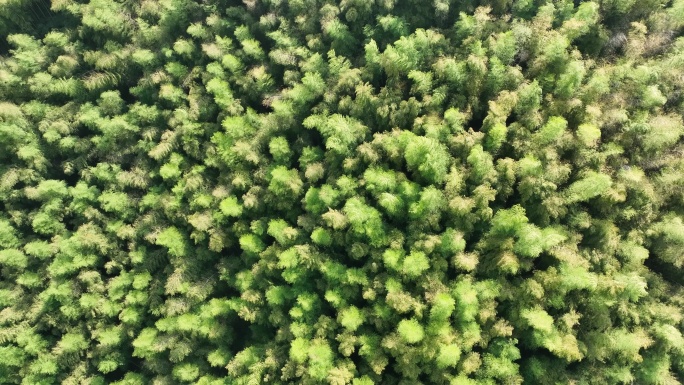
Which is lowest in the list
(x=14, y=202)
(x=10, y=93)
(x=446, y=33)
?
(x=14, y=202)

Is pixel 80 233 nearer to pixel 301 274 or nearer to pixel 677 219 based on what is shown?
pixel 301 274

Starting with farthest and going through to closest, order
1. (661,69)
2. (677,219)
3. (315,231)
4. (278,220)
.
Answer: (278,220) < (315,231) < (661,69) < (677,219)

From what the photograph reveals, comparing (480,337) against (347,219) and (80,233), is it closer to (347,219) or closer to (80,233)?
(347,219)

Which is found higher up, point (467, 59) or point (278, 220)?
point (467, 59)

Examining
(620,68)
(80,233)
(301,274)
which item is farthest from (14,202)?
(620,68)

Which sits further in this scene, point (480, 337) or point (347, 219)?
point (347, 219)

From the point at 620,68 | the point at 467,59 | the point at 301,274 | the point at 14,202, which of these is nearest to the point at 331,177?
the point at 301,274

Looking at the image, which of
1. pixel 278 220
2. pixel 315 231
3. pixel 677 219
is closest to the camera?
pixel 677 219
